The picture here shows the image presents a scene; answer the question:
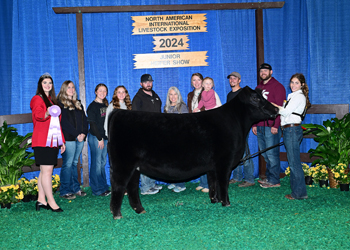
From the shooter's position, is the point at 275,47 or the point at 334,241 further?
the point at 275,47

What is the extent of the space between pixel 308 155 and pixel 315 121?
0.76 m

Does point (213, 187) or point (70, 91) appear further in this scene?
point (70, 91)

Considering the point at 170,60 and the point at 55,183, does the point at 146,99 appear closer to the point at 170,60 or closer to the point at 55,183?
the point at 170,60

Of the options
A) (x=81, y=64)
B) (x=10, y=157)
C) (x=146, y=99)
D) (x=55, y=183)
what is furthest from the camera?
(x=81, y=64)

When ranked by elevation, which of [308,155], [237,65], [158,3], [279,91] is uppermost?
[158,3]

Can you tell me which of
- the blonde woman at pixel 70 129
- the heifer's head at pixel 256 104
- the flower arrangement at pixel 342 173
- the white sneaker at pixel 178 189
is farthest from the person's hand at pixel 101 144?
the flower arrangement at pixel 342 173

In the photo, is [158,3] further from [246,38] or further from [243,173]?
[243,173]

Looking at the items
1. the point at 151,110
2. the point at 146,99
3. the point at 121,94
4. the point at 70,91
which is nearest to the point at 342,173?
the point at 151,110

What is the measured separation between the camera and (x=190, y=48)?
215 inches

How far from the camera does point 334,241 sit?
8.84 feet

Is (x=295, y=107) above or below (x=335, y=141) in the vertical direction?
above

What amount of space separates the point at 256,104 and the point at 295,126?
72 cm

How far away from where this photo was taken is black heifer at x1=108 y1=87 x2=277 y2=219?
11.0 feet

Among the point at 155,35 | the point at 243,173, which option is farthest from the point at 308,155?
the point at 155,35
